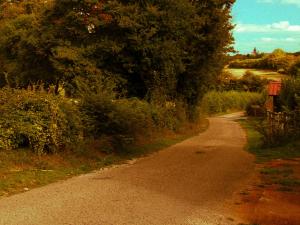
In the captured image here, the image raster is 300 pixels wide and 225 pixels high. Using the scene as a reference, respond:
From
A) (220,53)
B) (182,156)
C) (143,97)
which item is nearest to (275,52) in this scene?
(220,53)

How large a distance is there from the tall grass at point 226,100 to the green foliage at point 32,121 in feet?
152

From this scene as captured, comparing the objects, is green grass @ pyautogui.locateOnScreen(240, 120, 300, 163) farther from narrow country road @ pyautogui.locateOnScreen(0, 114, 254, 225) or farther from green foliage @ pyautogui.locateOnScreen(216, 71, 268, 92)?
green foliage @ pyautogui.locateOnScreen(216, 71, 268, 92)

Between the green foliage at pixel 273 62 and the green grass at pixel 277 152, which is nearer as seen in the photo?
the green grass at pixel 277 152

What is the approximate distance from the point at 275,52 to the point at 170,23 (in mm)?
68390

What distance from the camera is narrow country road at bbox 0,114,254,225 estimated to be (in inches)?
329

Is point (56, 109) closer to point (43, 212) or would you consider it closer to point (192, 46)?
point (43, 212)

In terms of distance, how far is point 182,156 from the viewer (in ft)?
58.8

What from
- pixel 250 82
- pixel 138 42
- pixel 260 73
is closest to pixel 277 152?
pixel 138 42

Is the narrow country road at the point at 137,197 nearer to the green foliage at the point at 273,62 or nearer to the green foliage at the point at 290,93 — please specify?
the green foliage at the point at 290,93

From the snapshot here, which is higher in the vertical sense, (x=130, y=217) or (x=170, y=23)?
(x=170, y=23)

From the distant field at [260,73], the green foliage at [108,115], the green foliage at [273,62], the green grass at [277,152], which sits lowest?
the green grass at [277,152]

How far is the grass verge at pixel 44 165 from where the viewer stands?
11270mm

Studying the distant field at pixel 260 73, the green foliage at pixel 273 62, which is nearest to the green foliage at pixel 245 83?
the distant field at pixel 260 73

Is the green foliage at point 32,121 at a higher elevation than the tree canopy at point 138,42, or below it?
below
